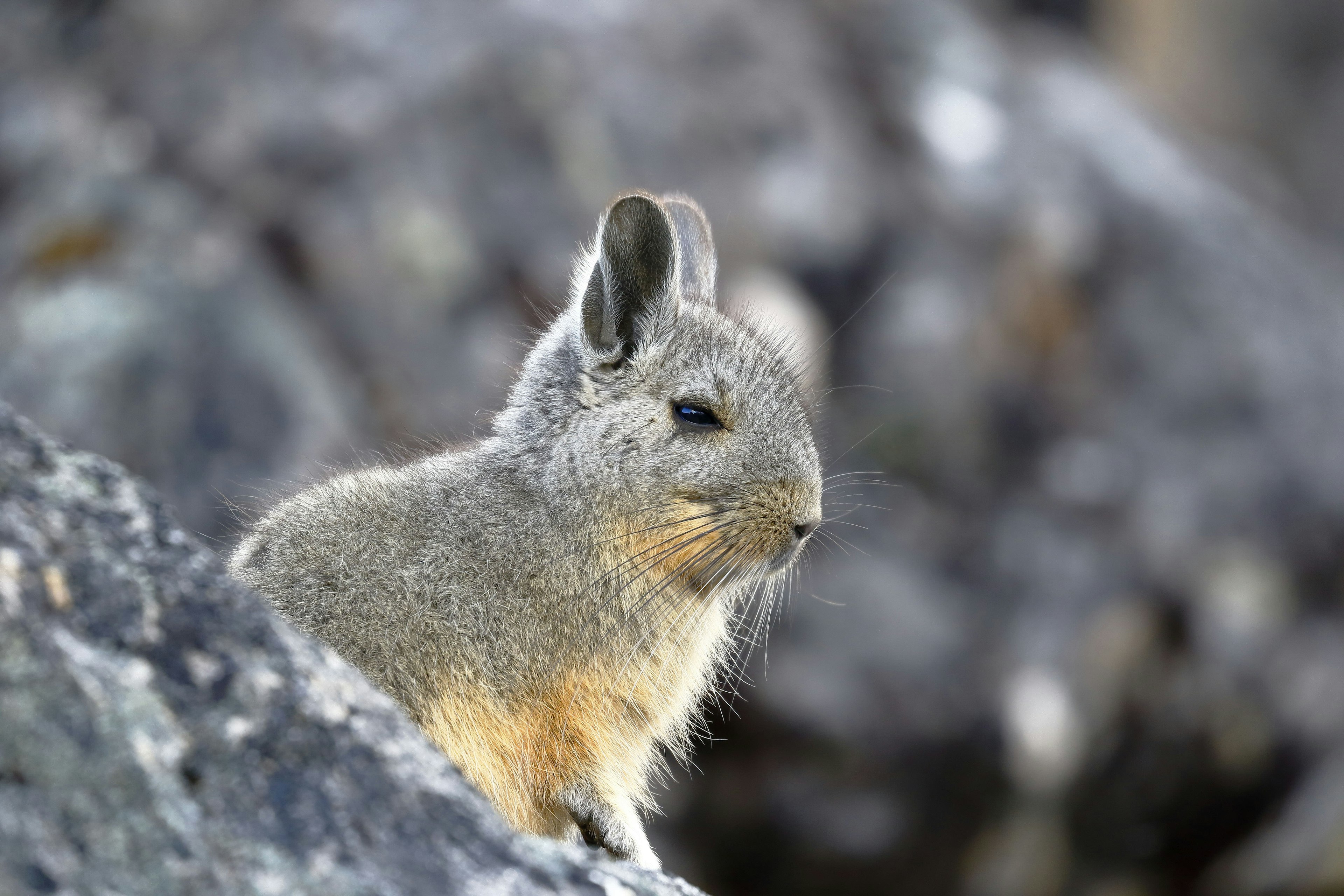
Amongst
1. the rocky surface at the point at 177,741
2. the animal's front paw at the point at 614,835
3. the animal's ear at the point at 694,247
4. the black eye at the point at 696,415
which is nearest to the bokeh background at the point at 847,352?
the animal's ear at the point at 694,247

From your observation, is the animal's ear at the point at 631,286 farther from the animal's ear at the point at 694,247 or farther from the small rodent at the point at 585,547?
the animal's ear at the point at 694,247

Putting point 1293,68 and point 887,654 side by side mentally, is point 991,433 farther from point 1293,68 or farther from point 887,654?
point 1293,68

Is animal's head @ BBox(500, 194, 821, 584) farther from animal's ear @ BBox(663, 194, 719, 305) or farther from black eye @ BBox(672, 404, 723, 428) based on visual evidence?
animal's ear @ BBox(663, 194, 719, 305)

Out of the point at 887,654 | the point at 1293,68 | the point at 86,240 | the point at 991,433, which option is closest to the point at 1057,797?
the point at 887,654

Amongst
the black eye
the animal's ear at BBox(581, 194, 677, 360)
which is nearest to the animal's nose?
the black eye

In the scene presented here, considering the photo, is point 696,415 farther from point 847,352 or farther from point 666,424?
point 847,352

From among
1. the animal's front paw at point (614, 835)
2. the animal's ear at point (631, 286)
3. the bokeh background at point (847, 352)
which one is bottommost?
the animal's front paw at point (614, 835)
